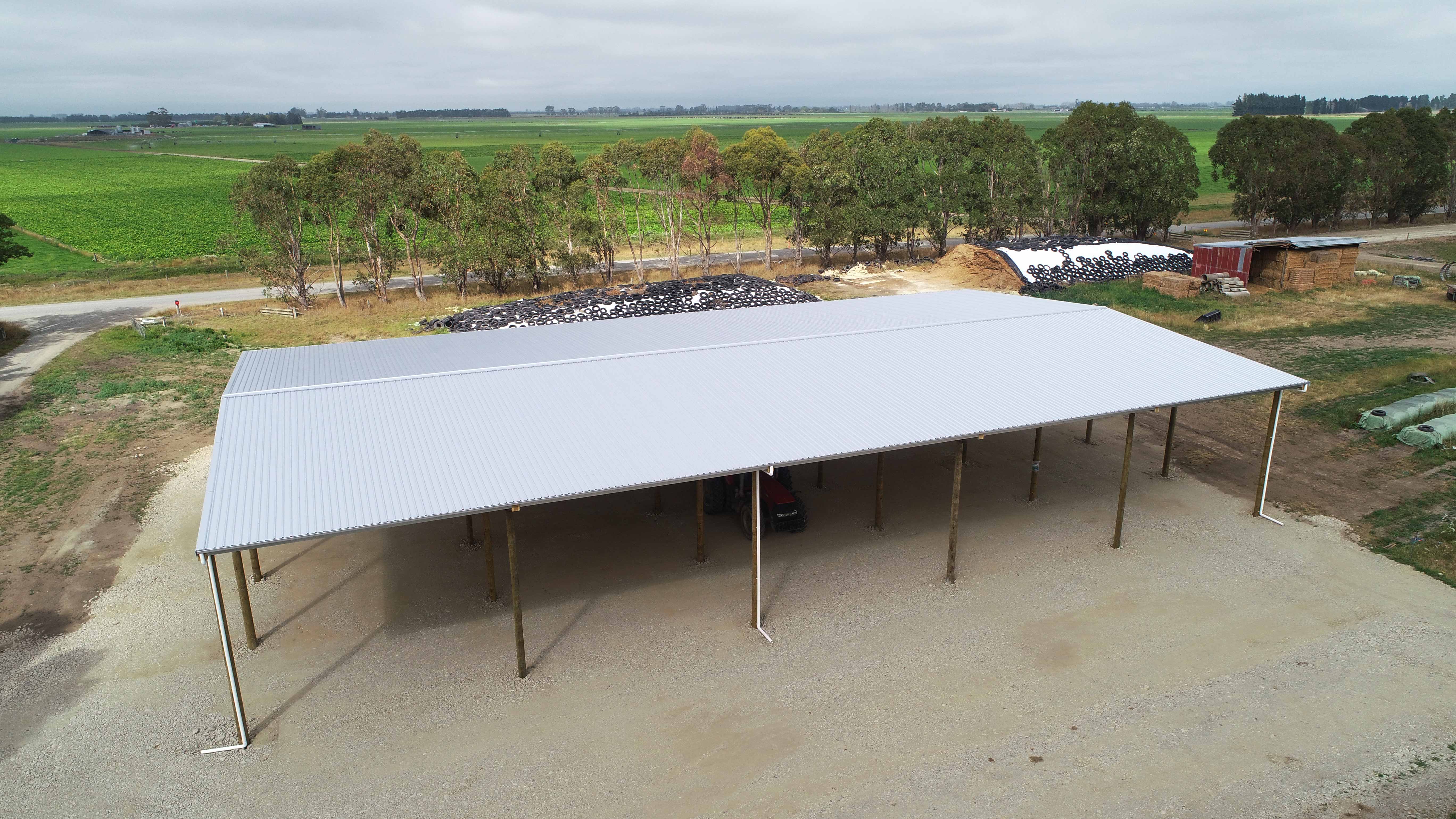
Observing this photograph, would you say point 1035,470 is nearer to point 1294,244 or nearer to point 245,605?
point 245,605

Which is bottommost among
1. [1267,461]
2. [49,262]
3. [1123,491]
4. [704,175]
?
[1123,491]

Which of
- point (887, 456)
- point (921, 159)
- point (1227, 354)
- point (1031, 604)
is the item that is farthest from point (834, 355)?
point (921, 159)

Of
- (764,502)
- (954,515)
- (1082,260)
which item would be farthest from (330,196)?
(1082,260)

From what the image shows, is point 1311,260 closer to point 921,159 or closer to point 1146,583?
point 921,159

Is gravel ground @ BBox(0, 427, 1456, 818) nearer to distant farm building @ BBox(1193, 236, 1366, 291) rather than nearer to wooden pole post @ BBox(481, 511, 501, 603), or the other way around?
wooden pole post @ BBox(481, 511, 501, 603)

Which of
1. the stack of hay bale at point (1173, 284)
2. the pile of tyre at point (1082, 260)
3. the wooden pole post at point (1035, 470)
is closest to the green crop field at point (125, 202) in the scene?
the pile of tyre at point (1082, 260)

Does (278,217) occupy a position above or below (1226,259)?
above

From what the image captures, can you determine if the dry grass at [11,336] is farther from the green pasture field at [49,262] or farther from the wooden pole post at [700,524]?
the wooden pole post at [700,524]
